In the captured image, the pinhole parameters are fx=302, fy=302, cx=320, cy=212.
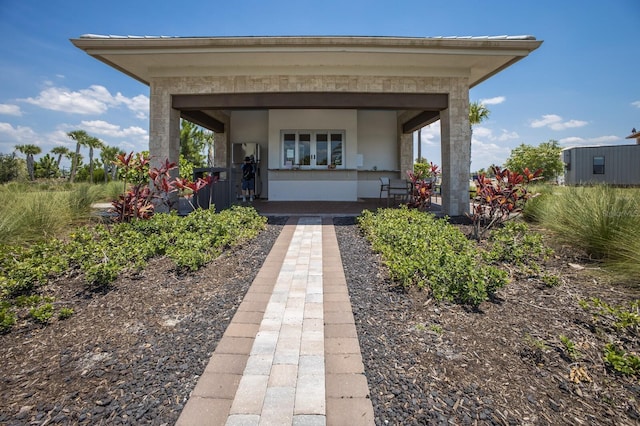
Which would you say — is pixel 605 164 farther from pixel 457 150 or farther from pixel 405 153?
pixel 457 150

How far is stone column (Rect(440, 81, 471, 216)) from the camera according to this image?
24.9 feet

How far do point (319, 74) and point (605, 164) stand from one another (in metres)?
23.8

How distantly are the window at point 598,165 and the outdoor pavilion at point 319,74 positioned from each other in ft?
65.2

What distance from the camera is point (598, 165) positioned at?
21.2m

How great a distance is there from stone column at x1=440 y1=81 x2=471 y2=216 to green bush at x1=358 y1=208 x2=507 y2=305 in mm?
3072

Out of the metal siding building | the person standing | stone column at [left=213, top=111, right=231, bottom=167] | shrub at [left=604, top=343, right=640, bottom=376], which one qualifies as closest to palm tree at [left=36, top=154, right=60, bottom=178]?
stone column at [left=213, top=111, right=231, bottom=167]

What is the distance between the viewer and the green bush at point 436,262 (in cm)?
271

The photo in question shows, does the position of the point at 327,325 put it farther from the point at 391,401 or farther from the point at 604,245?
the point at 604,245

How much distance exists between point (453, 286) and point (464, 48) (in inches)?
227

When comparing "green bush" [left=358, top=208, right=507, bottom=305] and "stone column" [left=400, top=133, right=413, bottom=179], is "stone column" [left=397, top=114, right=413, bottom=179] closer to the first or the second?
"stone column" [left=400, top=133, right=413, bottom=179]

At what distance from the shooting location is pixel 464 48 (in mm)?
6340

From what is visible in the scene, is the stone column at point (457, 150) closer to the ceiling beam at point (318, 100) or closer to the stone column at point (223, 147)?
the ceiling beam at point (318, 100)

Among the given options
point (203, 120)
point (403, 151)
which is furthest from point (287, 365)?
point (403, 151)

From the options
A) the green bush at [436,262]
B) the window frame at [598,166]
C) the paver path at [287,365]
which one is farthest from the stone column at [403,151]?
the window frame at [598,166]
